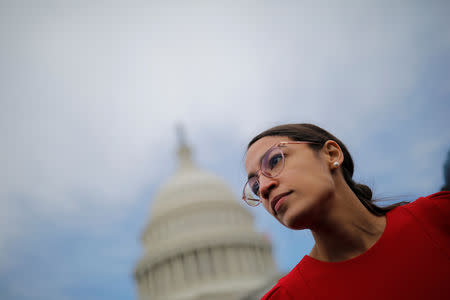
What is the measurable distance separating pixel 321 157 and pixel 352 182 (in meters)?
0.39

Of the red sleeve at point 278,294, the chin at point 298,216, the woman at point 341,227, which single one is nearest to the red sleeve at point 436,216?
the woman at point 341,227

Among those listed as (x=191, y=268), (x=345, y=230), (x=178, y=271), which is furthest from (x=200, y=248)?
(x=345, y=230)

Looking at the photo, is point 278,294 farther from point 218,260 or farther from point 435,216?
point 218,260

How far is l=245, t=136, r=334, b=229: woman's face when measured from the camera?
2.20m

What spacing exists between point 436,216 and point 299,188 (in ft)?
2.55

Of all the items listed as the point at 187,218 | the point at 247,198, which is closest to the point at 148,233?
the point at 187,218

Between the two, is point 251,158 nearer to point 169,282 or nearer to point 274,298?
point 274,298

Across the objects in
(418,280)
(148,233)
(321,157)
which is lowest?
(148,233)

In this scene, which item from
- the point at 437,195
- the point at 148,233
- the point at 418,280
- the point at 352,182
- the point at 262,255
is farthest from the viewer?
the point at 148,233

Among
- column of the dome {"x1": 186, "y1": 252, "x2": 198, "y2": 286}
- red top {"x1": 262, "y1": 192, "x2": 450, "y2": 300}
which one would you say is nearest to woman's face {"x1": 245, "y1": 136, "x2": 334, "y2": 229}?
red top {"x1": 262, "y1": 192, "x2": 450, "y2": 300}

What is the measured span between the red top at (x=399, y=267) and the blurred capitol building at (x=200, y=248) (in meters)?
38.4

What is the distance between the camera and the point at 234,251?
147 ft

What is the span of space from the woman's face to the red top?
1.08 feet

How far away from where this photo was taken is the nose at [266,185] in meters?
2.28
